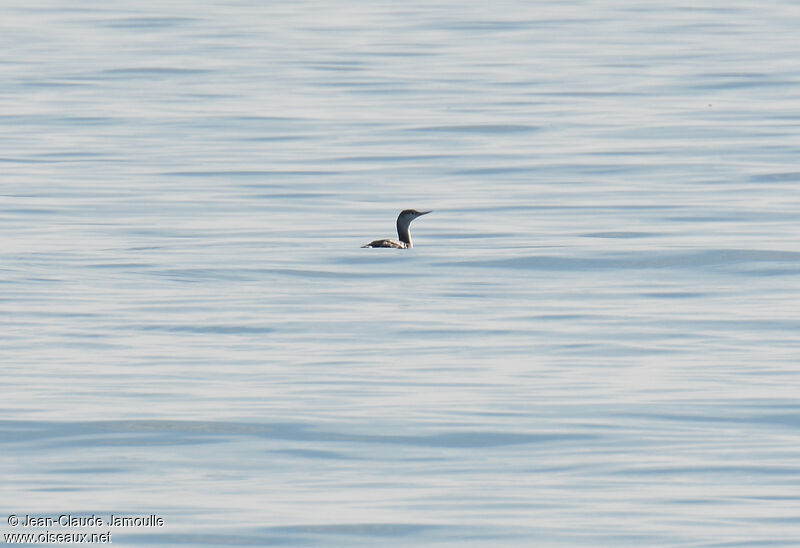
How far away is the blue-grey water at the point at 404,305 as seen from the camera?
8.74 meters

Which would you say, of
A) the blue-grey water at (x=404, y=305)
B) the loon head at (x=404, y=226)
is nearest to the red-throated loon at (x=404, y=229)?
the loon head at (x=404, y=226)

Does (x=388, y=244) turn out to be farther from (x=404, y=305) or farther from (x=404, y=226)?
(x=404, y=305)

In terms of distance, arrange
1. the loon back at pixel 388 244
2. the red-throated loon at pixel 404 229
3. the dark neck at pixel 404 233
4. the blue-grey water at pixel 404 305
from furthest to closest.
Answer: the dark neck at pixel 404 233
the red-throated loon at pixel 404 229
the loon back at pixel 388 244
the blue-grey water at pixel 404 305

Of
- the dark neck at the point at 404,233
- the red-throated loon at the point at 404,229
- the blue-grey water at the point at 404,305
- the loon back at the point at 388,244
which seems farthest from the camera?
the dark neck at the point at 404,233

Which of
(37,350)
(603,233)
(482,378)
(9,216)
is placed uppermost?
(9,216)

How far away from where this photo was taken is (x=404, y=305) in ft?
45.2

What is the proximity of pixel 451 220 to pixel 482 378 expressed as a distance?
7.36 metres

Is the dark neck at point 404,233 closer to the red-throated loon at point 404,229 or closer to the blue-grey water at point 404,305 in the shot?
the red-throated loon at point 404,229

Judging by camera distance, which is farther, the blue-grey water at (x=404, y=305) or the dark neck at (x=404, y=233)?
the dark neck at (x=404, y=233)

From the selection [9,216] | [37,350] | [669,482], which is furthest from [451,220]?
[669,482]

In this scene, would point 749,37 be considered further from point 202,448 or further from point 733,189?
point 202,448

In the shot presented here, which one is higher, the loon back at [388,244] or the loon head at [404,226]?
the loon head at [404,226]

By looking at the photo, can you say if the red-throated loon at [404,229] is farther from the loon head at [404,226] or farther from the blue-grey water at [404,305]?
the blue-grey water at [404,305]

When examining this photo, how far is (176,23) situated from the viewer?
40.8m
